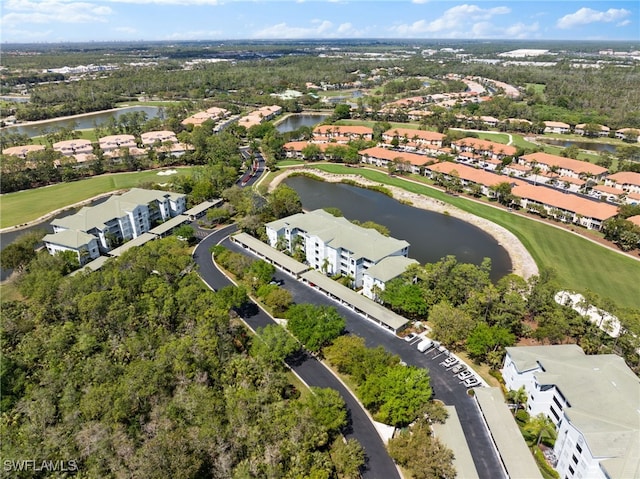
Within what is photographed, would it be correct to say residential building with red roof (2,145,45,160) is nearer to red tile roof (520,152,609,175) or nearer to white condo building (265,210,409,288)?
white condo building (265,210,409,288)

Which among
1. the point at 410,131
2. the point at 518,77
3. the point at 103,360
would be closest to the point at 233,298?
the point at 103,360

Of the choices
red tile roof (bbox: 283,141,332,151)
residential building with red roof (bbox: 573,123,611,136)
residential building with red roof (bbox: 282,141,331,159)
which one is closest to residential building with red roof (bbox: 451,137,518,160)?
red tile roof (bbox: 283,141,332,151)

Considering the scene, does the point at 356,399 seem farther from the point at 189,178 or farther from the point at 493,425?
the point at 189,178

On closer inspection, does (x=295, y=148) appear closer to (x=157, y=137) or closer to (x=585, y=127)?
(x=157, y=137)

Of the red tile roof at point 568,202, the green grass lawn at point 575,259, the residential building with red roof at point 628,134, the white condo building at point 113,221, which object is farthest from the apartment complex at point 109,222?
the residential building with red roof at point 628,134

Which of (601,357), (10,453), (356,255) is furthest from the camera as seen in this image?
(356,255)

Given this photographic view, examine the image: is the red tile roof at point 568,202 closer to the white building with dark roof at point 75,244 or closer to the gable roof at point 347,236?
the gable roof at point 347,236
